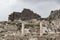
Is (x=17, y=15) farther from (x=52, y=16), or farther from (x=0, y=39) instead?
(x=0, y=39)

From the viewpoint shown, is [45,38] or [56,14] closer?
[45,38]

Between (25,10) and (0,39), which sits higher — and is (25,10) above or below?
above

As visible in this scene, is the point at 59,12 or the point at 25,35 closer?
the point at 25,35

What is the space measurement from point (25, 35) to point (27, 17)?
75.2 meters

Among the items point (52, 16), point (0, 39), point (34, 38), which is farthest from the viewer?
point (52, 16)

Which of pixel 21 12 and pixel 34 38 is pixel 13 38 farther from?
pixel 21 12

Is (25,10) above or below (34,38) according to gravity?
above

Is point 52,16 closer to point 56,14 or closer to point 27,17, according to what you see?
point 56,14

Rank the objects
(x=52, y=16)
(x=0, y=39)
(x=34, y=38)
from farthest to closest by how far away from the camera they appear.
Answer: (x=52, y=16) < (x=0, y=39) < (x=34, y=38)

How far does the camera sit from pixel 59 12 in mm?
131250

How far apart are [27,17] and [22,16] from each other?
2.94 metres

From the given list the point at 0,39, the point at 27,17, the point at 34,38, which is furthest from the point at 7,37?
the point at 27,17

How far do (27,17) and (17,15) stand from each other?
250 inches

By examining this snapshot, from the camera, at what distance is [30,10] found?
442 ft
